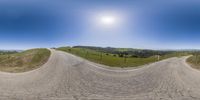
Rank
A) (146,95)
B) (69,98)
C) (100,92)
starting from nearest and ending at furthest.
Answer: (69,98)
(146,95)
(100,92)

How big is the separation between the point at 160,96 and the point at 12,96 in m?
8.80

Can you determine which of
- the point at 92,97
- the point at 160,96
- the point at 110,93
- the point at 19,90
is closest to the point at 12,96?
the point at 19,90

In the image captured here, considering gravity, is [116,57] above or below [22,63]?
below

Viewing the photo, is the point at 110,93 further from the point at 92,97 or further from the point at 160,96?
the point at 160,96

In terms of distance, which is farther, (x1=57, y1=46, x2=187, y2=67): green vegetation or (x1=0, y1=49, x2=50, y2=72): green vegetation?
(x1=57, y1=46, x2=187, y2=67): green vegetation

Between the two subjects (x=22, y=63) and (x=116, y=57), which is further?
(x=116, y=57)

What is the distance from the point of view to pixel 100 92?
11.9 meters

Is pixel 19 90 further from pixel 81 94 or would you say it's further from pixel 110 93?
pixel 110 93

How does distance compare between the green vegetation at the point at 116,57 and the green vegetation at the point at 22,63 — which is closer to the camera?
the green vegetation at the point at 22,63

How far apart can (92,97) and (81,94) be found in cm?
93

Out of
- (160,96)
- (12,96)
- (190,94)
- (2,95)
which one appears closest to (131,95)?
(160,96)

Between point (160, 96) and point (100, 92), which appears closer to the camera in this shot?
point (160, 96)

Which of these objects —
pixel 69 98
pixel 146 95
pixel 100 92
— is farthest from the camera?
pixel 100 92

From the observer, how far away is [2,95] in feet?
35.8
